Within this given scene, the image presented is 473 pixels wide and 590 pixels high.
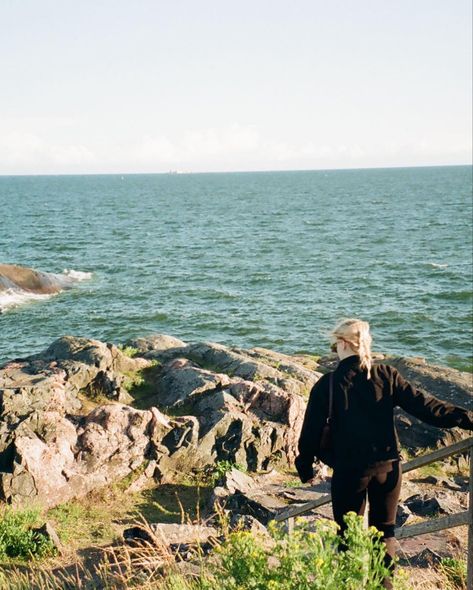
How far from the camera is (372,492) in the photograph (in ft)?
20.1

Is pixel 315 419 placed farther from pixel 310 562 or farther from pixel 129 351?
pixel 129 351

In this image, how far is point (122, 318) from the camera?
3891 cm

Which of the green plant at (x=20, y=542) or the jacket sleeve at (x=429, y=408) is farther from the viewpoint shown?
the green plant at (x=20, y=542)

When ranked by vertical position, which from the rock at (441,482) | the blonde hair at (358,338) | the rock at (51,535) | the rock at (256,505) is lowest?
the rock at (441,482)

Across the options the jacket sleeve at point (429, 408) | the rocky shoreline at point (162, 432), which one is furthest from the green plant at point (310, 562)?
the rocky shoreline at point (162, 432)

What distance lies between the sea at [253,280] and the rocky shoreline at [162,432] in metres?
10.2

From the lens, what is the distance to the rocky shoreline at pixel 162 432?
12.4 m

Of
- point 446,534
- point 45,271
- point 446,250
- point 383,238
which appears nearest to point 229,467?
point 446,534

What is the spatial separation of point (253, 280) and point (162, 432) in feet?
118

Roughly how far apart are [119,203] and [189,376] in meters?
123

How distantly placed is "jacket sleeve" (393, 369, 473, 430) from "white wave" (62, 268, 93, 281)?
45511 millimetres

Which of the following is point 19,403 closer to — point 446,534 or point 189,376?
point 189,376

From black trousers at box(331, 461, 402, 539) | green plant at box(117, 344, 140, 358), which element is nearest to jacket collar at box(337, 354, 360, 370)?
black trousers at box(331, 461, 402, 539)

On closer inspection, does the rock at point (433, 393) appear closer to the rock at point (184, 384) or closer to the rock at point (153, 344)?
the rock at point (184, 384)
